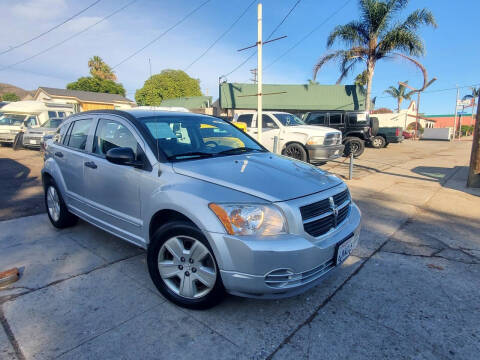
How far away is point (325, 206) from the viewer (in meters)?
2.41

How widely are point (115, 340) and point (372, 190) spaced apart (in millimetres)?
6087

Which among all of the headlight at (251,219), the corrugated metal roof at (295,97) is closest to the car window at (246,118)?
the headlight at (251,219)

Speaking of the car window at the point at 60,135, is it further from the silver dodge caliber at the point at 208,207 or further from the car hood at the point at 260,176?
the car hood at the point at 260,176

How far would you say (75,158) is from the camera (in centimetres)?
364

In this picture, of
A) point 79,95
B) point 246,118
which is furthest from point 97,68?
→ point 246,118

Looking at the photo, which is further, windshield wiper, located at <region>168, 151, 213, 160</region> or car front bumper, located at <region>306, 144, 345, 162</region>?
car front bumper, located at <region>306, 144, 345, 162</region>

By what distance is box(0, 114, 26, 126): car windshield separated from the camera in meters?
14.9

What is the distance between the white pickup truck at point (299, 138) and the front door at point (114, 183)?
19.6ft

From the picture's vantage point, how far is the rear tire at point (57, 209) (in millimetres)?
4045

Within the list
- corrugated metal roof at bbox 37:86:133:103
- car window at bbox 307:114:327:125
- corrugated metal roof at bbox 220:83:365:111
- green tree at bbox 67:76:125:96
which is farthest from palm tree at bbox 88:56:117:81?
car window at bbox 307:114:327:125

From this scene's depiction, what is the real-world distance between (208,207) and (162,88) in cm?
4939

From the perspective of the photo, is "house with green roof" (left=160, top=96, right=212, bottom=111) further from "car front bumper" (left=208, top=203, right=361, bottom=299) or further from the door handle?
"car front bumper" (left=208, top=203, right=361, bottom=299)

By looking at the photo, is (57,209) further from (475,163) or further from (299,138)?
(475,163)

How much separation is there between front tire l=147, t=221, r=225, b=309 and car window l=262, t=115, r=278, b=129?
7341mm
